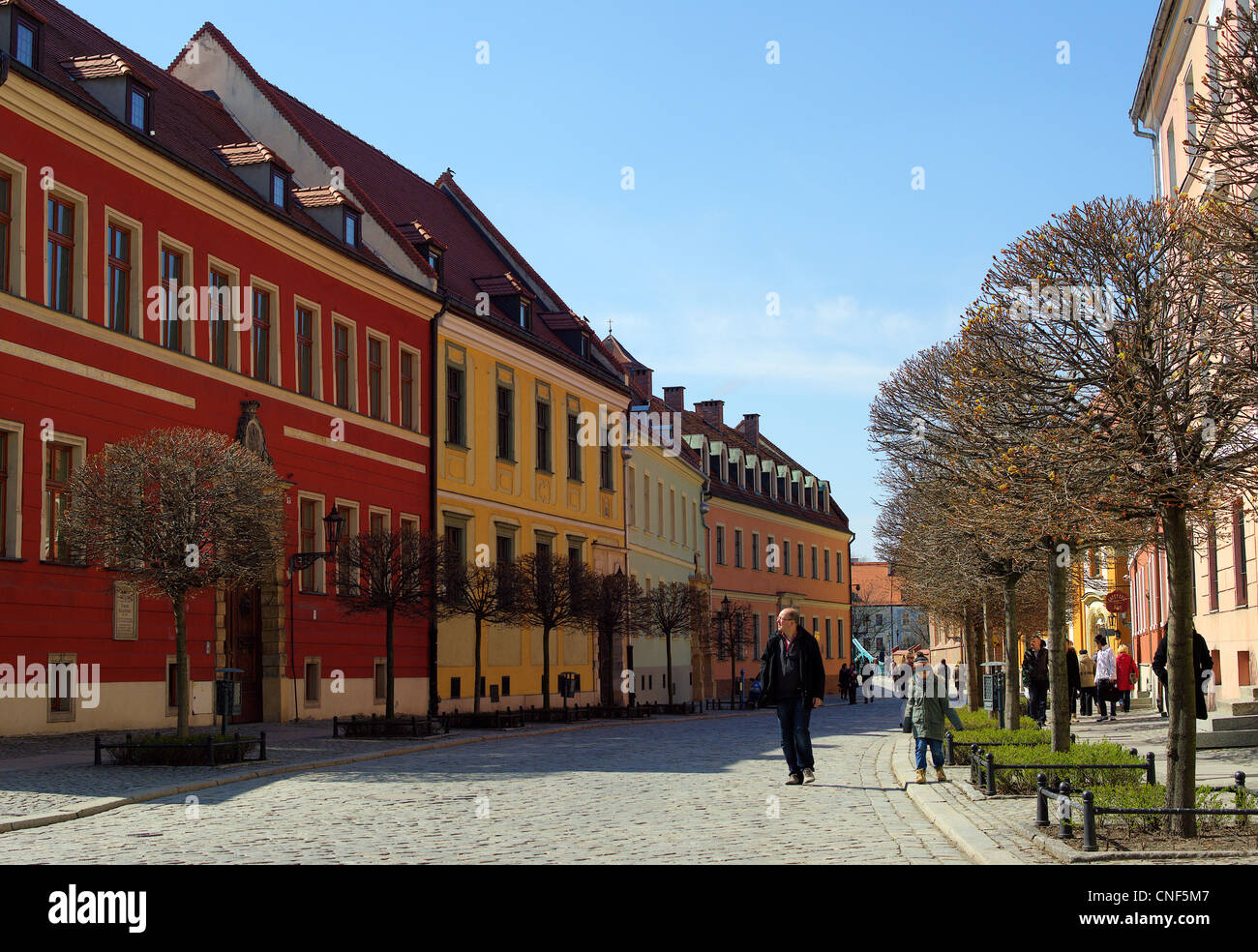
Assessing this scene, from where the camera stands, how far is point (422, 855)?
10.1m

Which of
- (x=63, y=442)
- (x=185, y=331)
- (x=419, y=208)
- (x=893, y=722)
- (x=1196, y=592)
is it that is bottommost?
(x=893, y=722)

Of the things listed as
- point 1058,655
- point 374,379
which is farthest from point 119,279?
point 1058,655

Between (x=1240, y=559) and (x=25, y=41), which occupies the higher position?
(x=25, y=41)

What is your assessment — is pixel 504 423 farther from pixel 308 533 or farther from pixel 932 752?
pixel 932 752

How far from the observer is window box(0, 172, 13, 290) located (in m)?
21.7

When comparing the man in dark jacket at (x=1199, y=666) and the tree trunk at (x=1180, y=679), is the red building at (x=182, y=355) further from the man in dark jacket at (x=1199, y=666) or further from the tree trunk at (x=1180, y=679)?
the tree trunk at (x=1180, y=679)

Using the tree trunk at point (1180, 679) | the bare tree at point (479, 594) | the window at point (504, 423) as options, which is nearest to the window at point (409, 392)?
the window at point (504, 423)

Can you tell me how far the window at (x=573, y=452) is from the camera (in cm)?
4488

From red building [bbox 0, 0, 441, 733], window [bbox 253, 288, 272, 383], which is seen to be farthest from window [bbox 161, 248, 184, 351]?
window [bbox 253, 288, 272, 383]

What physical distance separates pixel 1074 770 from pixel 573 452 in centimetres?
3282

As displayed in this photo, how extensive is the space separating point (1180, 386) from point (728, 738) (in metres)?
17.6

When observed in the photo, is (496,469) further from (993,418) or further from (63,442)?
(993,418)

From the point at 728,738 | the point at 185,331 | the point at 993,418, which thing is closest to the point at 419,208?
the point at 185,331

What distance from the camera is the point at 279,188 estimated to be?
1209 inches
